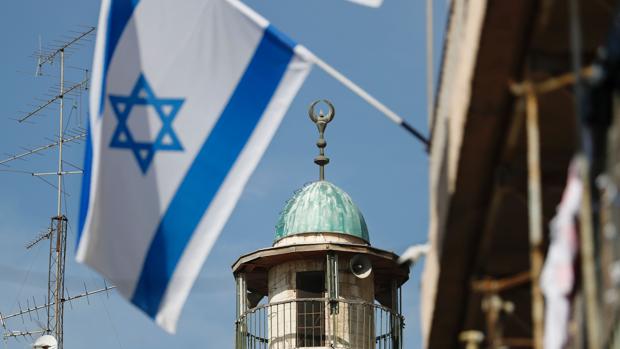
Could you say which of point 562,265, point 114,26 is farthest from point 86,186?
point 562,265

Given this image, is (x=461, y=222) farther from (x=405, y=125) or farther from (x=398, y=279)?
(x=398, y=279)

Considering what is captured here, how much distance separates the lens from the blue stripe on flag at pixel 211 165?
54.6ft

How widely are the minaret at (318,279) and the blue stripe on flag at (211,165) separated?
70.3ft

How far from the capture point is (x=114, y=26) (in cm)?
1745

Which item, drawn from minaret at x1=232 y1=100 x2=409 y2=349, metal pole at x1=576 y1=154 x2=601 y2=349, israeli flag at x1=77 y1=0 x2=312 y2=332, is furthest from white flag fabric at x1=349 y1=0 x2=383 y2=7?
minaret at x1=232 y1=100 x2=409 y2=349

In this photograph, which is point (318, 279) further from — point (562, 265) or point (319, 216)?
point (562, 265)

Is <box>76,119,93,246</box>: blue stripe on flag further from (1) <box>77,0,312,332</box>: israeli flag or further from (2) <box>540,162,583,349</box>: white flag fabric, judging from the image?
(2) <box>540,162,583,349</box>: white flag fabric

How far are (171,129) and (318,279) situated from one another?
77.1ft

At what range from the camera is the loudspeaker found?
39500 millimetres

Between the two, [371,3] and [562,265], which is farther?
[371,3]

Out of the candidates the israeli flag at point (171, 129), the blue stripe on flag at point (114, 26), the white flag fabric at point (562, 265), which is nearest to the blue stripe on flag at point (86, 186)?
the israeli flag at point (171, 129)

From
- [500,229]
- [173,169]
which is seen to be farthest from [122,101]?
[500,229]

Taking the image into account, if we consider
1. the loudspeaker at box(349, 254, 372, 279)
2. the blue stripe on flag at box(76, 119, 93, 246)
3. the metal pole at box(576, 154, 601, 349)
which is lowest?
the metal pole at box(576, 154, 601, 349)

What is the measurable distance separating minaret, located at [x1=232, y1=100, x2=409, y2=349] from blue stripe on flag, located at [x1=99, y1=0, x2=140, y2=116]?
2162cm
